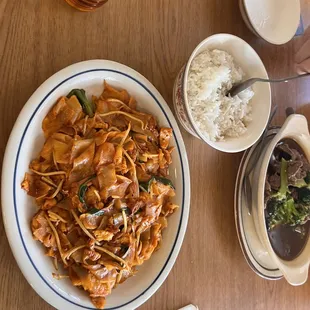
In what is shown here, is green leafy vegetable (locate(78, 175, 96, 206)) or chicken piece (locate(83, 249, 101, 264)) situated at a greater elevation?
green leafy vegetable (locate(78, 175, 96, 206))

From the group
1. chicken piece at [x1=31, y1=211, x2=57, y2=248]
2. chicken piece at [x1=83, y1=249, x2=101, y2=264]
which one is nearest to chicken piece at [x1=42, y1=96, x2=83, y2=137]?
chicken piece at [x1=31, y1=211, x2=57, y2=248]

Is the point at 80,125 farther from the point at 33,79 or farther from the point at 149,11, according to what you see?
the point at 149,11

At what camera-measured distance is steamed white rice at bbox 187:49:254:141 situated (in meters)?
1.34

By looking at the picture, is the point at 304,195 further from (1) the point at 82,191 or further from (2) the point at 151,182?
(1) the point at 82,191

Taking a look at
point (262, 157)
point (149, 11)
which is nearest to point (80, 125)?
point (149, 11)

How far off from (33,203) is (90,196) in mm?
148

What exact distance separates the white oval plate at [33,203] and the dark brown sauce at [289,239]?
38 centimetres

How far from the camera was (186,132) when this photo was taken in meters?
1.45

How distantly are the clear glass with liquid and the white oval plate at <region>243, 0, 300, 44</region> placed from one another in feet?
1.68

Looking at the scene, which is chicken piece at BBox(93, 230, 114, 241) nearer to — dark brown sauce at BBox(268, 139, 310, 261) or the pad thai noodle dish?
the pad thai noodle dish

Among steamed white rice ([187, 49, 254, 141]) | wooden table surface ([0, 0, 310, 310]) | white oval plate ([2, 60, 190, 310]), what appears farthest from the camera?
steamed white rice ([187, 49, 254, 141])

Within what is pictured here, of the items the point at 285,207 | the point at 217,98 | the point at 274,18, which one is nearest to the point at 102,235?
the point at 217,98

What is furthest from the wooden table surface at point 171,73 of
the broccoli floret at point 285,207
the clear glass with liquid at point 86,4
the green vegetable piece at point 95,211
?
the green vegetable piece at point 95,211

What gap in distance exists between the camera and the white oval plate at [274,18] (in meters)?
1.55
